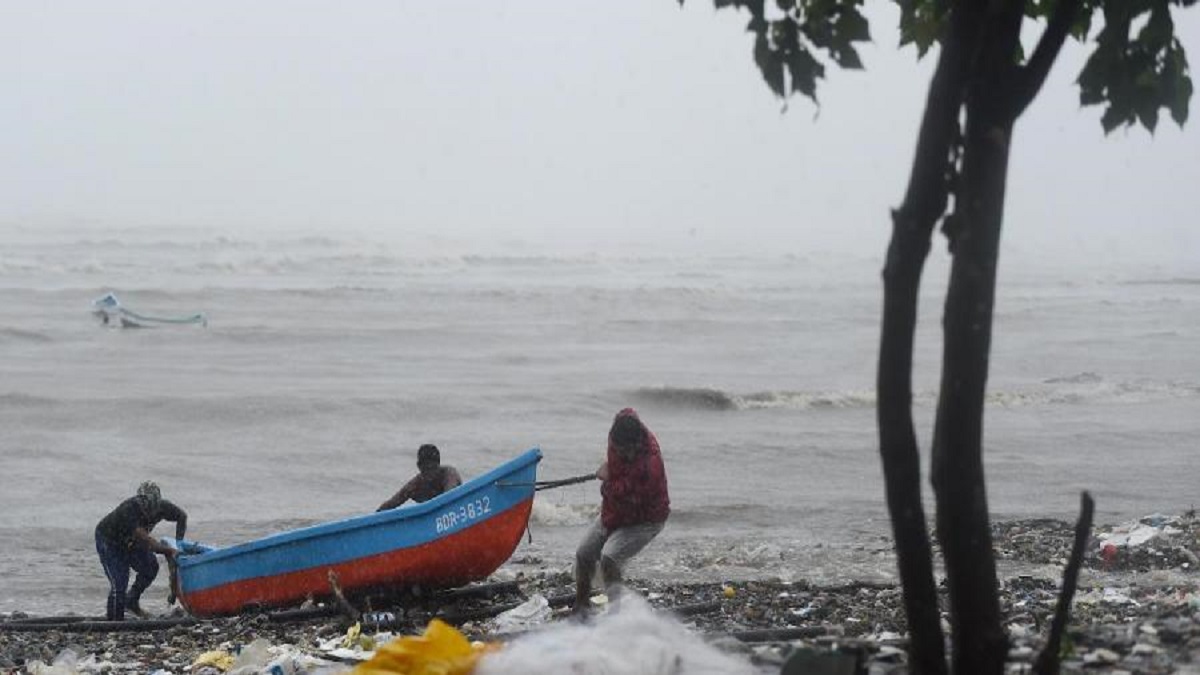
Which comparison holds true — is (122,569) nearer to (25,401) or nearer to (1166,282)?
(25,401)

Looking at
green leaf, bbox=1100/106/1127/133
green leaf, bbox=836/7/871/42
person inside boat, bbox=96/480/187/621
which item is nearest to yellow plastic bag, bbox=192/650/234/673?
person inside boat, bbox=96/480/187/621

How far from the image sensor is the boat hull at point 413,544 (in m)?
11.1

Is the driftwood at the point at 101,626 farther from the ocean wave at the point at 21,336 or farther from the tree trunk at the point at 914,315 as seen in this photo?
the ocean wave at the point at 21,336

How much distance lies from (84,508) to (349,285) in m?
35.2

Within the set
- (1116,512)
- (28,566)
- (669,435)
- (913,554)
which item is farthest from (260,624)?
(669,435)

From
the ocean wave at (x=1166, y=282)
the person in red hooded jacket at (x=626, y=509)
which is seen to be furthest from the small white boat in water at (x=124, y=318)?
the ocean wave at (x=1166, y=282)

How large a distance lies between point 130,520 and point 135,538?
0.53ft

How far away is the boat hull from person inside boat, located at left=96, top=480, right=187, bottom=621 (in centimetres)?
140

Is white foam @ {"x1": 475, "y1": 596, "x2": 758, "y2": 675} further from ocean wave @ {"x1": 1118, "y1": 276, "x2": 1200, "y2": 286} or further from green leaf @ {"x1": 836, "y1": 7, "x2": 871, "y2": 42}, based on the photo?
ocean wave @ {"x1": 1118, "y1": 276, "x2": 1200, "y2": 286}

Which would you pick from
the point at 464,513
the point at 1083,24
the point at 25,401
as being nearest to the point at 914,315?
the point at 1083,24

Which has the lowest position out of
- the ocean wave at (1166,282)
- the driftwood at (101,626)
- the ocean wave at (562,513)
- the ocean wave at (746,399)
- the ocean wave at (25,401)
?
the ocean wave at (25,401)

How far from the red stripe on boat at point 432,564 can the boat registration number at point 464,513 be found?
0.07m

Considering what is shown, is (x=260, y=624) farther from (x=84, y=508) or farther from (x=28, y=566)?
(x=84, y=508)

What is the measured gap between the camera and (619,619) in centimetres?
502
